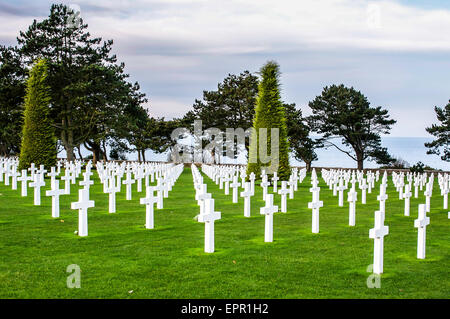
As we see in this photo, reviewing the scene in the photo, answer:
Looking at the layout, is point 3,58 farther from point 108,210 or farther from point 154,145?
point 108,210

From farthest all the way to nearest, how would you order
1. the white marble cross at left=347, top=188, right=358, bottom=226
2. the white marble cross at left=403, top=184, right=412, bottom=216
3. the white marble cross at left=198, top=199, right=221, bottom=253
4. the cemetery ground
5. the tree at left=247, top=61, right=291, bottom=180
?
the tree at left=247, top=61, right=291, bottom=180
the white marble cross at left=403, top=184, right=412, bottom=216
the white marble cross at left=347, top=188, right=358, bottom=226
the white marble cross at left=198, top=199, right=221, bottom=253
the cemetery ground

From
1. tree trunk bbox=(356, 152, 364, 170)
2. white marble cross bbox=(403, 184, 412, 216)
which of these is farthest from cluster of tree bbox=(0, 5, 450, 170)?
white marble cross bbox=(403, 184, 412, 216)

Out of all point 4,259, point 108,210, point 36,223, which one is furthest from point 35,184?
point 4,259

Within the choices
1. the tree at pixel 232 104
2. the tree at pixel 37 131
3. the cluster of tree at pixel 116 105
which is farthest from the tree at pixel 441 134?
the tree at pixel 37 131

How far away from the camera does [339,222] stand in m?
11.0

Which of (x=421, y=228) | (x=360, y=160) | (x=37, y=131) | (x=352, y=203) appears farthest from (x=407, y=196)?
(x=360, y=160)

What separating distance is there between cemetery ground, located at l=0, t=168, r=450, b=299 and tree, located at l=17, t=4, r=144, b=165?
2618cm

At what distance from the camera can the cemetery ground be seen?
5.38 meters

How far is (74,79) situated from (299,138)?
20.6m

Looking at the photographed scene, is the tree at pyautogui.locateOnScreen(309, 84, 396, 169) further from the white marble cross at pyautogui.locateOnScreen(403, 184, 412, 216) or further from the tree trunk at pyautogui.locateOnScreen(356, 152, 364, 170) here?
the white marble cross at pyautogui.locateOnScreen(403, 184, 412, 216)

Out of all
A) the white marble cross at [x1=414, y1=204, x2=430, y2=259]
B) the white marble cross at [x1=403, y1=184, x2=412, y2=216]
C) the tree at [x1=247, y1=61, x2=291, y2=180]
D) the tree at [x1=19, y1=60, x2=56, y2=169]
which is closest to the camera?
the white marble cross at [x1=414, y1=204, x2=430, y2=259]

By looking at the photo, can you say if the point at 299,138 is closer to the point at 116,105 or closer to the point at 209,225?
the point at 116,105

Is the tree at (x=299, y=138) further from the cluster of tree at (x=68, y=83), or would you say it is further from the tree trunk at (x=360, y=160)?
the cluster of tree at (x=68, y=83)
